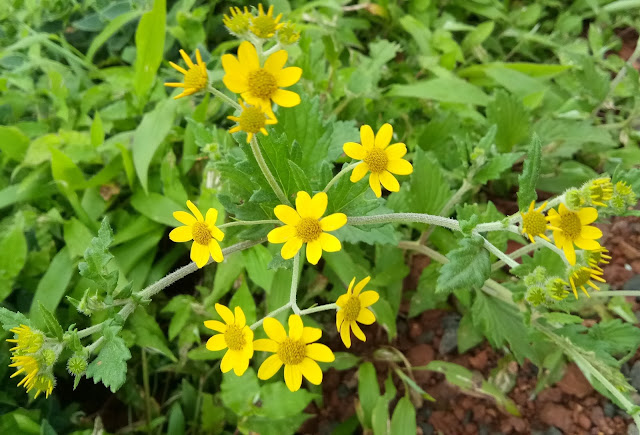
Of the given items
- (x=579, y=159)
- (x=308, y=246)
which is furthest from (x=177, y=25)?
(x=579, y=159)

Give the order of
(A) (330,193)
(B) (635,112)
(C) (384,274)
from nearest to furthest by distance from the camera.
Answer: (A) (330,193)
(C) (384,274)
(B) (635,112)

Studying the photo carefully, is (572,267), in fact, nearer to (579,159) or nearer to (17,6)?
(579,159)

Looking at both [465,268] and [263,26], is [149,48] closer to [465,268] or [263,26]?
[263,26]

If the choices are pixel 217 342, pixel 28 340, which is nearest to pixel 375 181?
pixel 217 342

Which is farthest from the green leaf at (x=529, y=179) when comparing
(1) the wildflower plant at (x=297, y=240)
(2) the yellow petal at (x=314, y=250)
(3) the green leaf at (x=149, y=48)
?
(3) the green leaf at (x=149, y=48)

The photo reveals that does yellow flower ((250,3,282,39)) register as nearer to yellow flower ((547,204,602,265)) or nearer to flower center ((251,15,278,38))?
flower center ((251,15,278,38))
